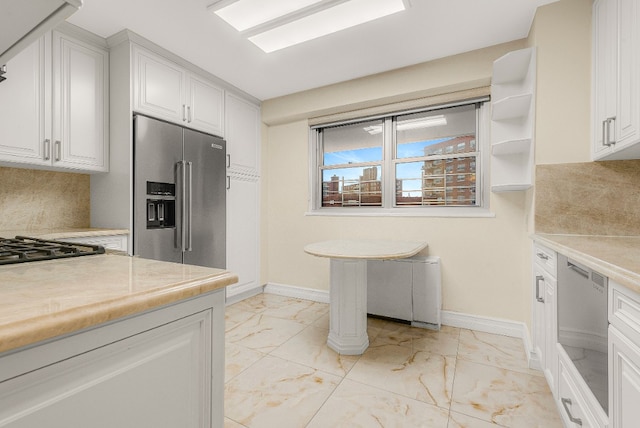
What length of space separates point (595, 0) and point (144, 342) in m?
2.94

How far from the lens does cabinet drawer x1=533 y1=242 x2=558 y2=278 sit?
153 cm

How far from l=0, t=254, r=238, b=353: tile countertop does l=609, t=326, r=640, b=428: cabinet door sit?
43.8 inches

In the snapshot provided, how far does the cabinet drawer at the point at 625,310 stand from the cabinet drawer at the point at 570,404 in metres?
0.44

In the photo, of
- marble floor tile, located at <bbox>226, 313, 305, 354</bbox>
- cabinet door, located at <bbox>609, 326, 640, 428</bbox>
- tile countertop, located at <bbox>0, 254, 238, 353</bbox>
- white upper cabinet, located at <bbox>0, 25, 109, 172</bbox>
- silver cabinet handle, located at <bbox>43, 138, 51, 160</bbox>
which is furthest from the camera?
marble floor tile, located at <bbox>226, 313, 305, 354</bbox>

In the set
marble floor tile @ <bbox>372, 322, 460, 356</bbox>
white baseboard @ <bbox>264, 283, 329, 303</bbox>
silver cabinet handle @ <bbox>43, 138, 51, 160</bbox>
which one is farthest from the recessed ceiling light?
white baseboard @ <bbox>264, 283, 329, 303</bbox>

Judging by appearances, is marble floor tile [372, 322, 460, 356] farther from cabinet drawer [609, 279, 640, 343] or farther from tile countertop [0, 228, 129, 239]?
tile countertop [0, 228, 129, 239]

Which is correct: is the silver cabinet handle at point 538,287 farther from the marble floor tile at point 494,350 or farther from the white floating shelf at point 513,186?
the white floating shelf at point 513,186

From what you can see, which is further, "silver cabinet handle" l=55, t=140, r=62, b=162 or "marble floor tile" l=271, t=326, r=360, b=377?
"silver cabinet handle" l=55, t=140, r=62, b=162

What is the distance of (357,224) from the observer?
3285 millimetres

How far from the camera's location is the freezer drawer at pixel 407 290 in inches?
105

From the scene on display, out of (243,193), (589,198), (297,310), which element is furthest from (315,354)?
(589,198)

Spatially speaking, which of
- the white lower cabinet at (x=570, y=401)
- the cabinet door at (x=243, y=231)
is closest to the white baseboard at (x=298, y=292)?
the cabinet door at (x=243, y=231)

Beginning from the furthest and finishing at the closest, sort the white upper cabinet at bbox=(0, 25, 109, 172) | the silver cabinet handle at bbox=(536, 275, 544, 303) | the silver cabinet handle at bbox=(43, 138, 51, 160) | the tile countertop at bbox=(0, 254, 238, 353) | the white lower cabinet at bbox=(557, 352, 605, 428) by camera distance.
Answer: the silver cabinet handle at bbox=(43, 138, 51, 160) < the white upper cabinet at bbox=(0, 25, 109, 172) < the silver cabinet handle at bbox=(536, 275, 544, 303) < the white lower cabinet at bbox=(557, 352, 605, 428) < the tile countertop at bbox=(0, 254, 238, 353)

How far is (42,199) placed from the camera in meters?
2.38
